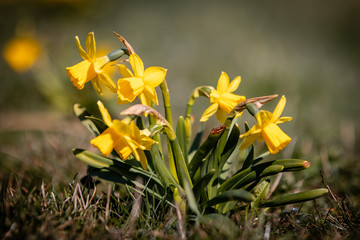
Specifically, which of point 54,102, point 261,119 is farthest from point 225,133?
point 54,102

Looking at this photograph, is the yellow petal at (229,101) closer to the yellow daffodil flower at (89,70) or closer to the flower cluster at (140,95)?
the flower cluster at (140,95)

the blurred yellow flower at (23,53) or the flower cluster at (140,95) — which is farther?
the blurred yellow flower at (23,53)

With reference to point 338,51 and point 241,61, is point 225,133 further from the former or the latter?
point 338,51

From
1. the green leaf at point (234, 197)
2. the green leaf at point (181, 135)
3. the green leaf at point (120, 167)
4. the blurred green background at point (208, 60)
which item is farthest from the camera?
the blurred green background at point (208, 60)

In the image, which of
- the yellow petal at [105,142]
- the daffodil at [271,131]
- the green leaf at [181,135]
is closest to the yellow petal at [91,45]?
the yellow petal at [105,142]

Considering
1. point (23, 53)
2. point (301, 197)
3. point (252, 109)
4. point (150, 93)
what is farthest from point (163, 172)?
point (23, 53)

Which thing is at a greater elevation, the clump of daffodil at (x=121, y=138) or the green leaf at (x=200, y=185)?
the clump of daffodil at (x=121, y=138)

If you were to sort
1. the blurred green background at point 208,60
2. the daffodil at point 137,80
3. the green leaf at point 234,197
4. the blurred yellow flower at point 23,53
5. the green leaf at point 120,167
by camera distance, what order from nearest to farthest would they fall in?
the green leaf at point 234,197 < the daffodil at point 137,80 < the green leaf at point 120,167 < the blurred green background at point 208,60 < the blurred yellow flower at point 23,53

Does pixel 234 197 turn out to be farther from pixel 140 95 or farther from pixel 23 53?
pixel 23 53
